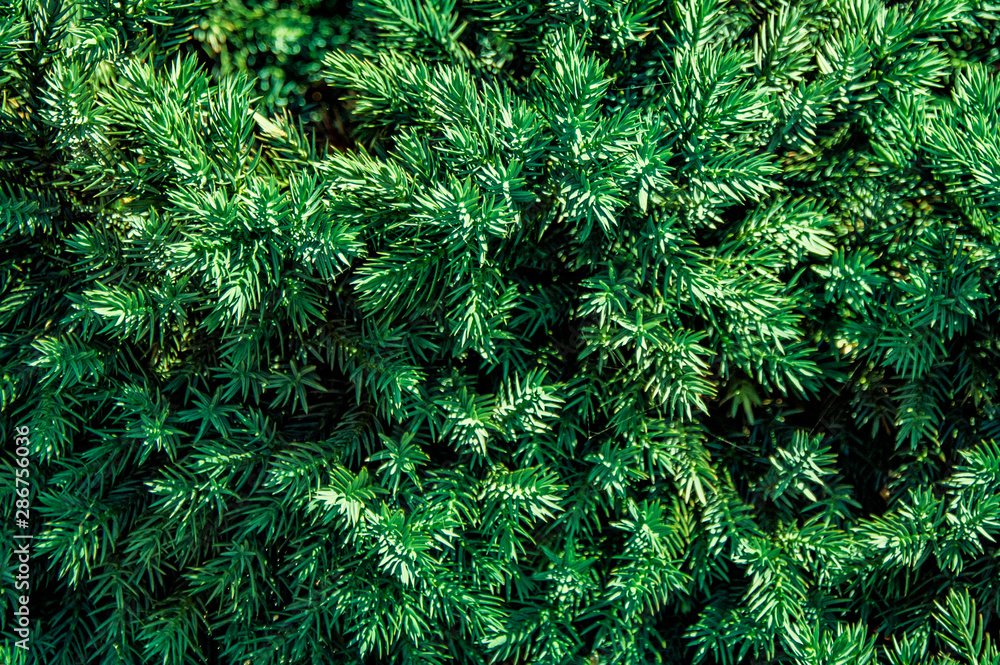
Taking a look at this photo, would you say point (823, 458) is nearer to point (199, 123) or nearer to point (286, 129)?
point (286, 129)

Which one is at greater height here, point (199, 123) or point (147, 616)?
point (199, 123)

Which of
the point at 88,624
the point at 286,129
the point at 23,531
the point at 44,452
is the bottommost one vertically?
the point at 88,624

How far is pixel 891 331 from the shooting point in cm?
124

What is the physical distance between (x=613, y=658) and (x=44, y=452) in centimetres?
122

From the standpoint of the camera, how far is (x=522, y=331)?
4.56 feet

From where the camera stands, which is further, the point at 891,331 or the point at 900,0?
the point at 900,0

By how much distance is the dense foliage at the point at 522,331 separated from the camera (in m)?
1.20

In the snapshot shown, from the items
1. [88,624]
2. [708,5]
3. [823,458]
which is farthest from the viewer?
[88,624]

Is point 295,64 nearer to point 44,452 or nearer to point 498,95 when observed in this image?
point 498,95

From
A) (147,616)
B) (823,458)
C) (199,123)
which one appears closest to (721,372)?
(823,458)

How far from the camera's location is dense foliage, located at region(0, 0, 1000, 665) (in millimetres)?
1197

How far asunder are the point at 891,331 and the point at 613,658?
0.85m

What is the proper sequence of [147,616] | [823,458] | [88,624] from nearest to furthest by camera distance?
[823,458] → [147,616] → [88,624]

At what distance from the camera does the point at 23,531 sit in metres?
1.42
